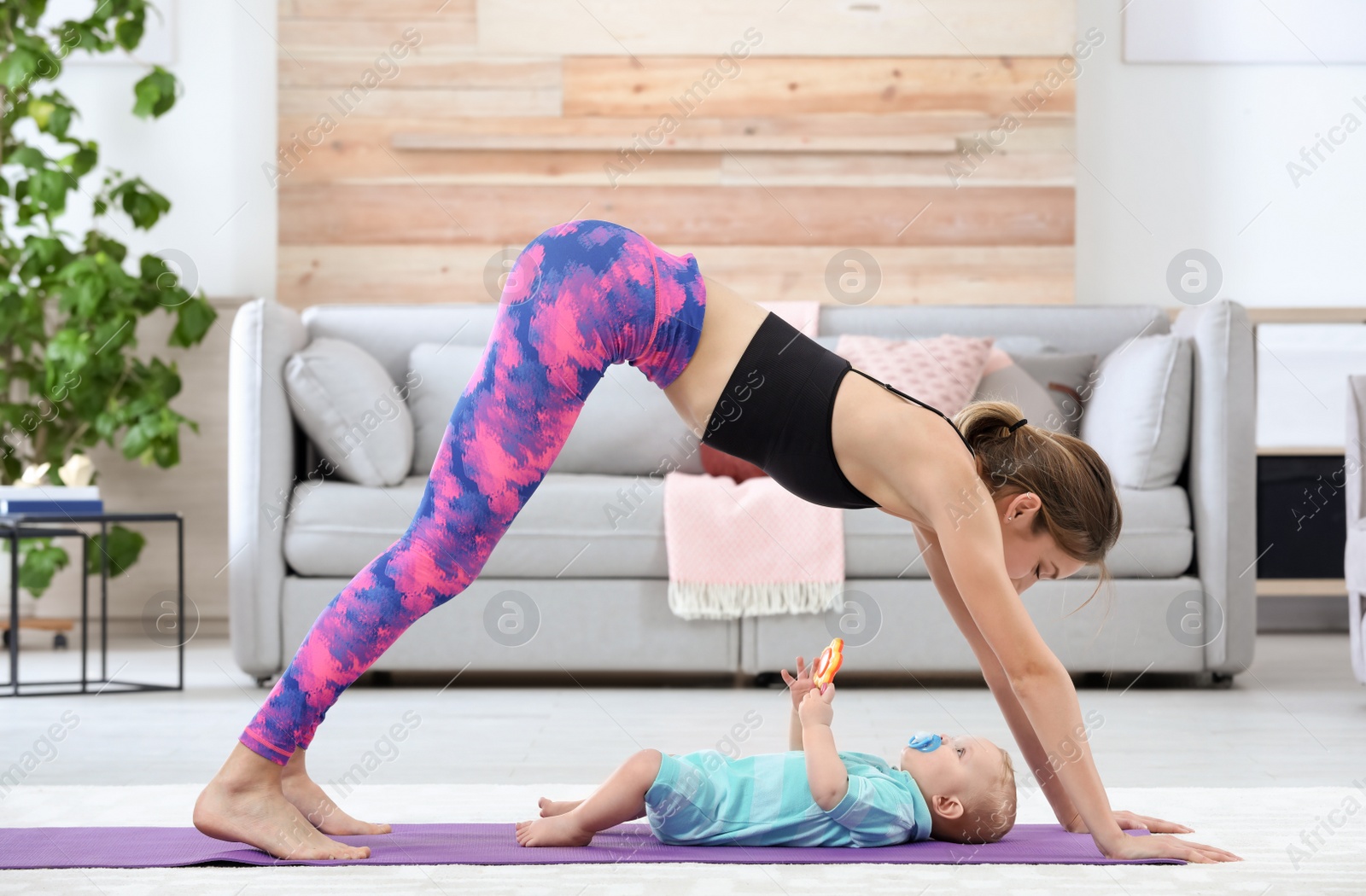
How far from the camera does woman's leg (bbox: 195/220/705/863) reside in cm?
132

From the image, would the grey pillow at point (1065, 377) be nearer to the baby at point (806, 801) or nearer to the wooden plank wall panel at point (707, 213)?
the wooden plank wall panel at point (707, 213)

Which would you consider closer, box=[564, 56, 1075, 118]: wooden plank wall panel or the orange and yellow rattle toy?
the orange and yellow rattle toy

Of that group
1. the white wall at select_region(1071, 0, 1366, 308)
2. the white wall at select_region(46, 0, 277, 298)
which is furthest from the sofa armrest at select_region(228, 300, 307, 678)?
the white wall at select_region(1071, 0, 1366, 308)

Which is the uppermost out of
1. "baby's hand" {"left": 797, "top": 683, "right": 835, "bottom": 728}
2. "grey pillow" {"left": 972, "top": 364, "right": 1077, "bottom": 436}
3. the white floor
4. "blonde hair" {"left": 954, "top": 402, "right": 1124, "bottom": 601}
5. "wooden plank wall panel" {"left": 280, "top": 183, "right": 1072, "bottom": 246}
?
"wooden plank wall panel" {"left": 280, "top": 183, "right": 1072, "bottom": 246}

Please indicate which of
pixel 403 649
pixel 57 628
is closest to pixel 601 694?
pixel 403 649

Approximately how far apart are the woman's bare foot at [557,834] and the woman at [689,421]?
0.19 metres

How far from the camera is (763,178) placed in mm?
3934

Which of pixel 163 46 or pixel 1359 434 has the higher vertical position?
pixel 163 46

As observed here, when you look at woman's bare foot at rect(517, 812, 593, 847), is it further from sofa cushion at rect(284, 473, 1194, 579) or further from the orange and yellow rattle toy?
sofa cushion at rect(284, 473, 1194, 579)

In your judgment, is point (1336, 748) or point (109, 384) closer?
point (1336, 748)

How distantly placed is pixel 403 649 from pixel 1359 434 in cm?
197

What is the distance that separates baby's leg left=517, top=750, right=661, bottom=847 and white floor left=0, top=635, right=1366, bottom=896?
7cm

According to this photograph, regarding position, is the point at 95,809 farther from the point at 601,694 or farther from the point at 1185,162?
the point at 1185,162

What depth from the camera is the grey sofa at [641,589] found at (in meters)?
2.70
